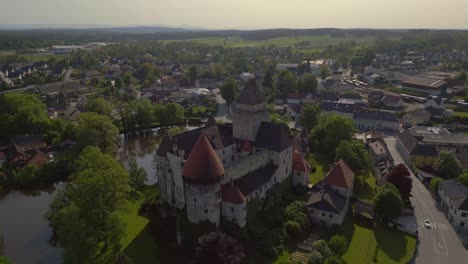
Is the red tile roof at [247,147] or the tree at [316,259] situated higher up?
the red tile roof at [247,147]

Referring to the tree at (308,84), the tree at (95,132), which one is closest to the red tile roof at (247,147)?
the tree at (95,132)

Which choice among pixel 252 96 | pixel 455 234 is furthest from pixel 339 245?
pixel 252 96

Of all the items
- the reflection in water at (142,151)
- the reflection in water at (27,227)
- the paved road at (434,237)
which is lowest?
the reflection in water at (27,227)

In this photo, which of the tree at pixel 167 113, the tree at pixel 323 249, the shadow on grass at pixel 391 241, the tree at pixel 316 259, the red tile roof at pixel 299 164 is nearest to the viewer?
the tree at pixel 316 259

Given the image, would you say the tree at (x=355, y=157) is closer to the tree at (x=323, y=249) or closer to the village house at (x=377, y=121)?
the tree at (x=323, y=249)

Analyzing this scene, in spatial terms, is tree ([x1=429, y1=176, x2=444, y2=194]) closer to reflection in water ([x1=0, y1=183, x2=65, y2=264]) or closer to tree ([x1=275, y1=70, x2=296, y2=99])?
reflection in water ([x1=0, y1=183, x2=65, y2=264])

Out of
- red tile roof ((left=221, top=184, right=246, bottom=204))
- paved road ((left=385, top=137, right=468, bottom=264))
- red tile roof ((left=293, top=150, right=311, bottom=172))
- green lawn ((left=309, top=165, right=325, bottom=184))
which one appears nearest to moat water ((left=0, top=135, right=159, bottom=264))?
red tile roof ((left=221, top=184, right=246, bottom=204))

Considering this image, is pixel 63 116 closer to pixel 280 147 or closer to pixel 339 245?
pixel 280 147
